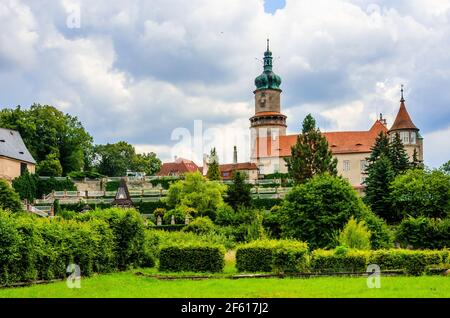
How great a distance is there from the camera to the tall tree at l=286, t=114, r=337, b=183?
2272 inches

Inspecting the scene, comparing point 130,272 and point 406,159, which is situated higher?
point 406,159

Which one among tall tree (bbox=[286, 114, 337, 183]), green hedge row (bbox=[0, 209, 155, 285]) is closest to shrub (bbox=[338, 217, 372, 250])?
green hedge row (bbox=[0, 209, 155, 285])

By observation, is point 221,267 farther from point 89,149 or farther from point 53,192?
point 89,149

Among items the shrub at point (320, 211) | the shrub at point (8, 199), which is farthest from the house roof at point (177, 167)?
the shrub at point (320, 211)

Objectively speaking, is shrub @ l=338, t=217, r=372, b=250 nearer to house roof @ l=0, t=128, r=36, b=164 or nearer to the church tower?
house roof @ l=0, t=128, r=36, b=164

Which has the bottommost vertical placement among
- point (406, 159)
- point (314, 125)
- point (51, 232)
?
point (51, 232)

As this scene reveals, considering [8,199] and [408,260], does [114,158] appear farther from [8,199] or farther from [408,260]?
[408,260]

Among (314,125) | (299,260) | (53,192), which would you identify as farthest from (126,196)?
(299,260)

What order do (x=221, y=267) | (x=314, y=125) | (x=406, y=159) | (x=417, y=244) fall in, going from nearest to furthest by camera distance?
(x=221, y=267)
(x=417, y=244)
(x=406, y=159)
(x=314, y=125)
